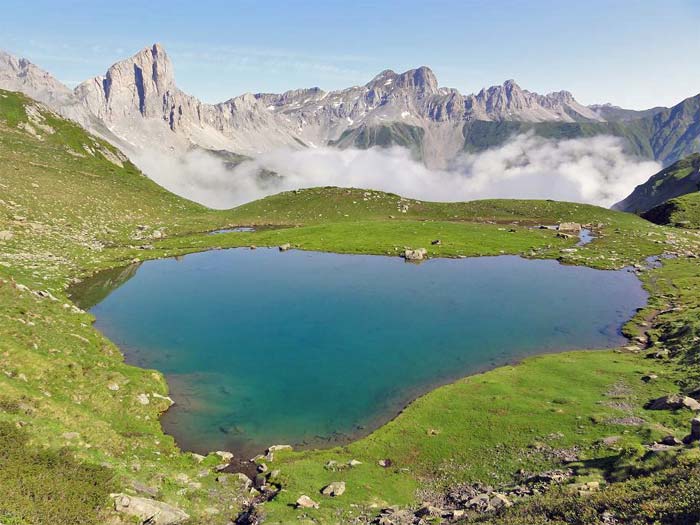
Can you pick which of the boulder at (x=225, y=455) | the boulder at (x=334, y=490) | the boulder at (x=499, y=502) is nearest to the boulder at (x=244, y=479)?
the boulder at (x=225, y=455)

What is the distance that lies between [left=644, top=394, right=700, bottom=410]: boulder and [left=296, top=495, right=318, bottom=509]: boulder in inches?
1114

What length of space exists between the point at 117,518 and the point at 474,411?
1095 inches

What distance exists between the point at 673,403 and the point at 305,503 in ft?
97.8

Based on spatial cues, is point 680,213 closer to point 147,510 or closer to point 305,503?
point 305,503

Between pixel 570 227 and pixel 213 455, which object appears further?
pixel 570 227

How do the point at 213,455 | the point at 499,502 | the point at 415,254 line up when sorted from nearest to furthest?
1. the point at 499,502
2. the point at 213,455
3. the point at 415,254

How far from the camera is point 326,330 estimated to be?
5619 cm

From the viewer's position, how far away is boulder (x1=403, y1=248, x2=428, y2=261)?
323 ft

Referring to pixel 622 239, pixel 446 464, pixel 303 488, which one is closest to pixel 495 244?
pixel 622 239

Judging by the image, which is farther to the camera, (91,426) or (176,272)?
(176,272)

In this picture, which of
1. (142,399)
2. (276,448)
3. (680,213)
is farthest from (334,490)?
(680,213)

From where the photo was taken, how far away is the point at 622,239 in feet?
377

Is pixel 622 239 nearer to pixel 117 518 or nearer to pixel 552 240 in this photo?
pixel 552 240

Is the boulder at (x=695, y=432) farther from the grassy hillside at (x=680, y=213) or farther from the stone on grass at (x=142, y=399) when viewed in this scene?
the grassy hillside at (x=680, y=213)
